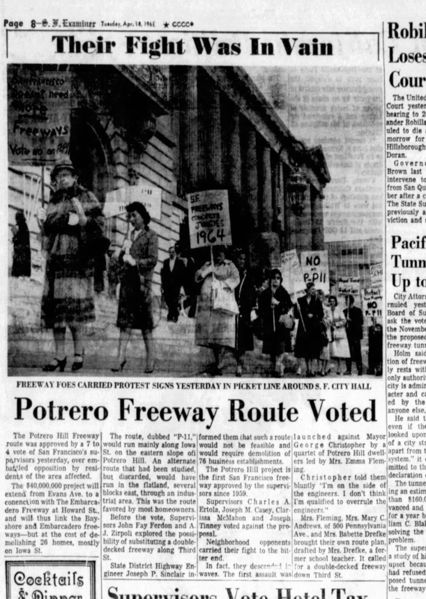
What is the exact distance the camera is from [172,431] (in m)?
1.32

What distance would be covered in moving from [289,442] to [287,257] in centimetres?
36

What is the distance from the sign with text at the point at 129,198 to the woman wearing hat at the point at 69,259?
24 millimetres

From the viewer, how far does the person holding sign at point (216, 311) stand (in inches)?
52.5

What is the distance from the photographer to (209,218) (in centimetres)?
134

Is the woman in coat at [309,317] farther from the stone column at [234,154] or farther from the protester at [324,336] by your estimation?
the stone column at [234,154]

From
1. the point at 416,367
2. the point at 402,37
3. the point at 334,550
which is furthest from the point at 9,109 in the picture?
the point at 334,550

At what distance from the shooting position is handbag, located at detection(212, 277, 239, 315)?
4.39 ft

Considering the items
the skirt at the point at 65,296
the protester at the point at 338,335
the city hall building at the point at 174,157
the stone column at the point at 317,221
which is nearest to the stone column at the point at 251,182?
the city hall building at the point at 174,157

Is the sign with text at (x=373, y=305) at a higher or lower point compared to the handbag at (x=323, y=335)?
higher

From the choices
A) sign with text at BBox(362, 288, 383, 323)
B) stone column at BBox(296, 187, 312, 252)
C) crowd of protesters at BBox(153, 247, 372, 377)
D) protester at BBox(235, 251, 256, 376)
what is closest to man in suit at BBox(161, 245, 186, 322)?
crowd of protesters at BBox(153, 247, 372, 377)

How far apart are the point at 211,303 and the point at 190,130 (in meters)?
0.34

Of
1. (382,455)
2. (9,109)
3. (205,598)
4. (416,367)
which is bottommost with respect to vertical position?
(205,598)

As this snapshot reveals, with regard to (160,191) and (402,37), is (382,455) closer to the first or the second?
(160,191)

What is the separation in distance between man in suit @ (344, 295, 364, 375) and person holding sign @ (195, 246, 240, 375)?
8.7 inches
